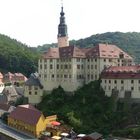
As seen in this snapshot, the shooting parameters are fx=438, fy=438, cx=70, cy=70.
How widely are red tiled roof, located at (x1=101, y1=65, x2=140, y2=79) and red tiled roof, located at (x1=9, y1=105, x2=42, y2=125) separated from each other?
15646mm

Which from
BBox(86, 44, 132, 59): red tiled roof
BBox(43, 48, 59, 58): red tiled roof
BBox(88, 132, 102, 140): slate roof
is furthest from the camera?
BBox(43, 48, 59, 58): red tiled roof

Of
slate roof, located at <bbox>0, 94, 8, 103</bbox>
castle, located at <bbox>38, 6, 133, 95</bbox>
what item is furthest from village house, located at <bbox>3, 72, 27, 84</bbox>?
castle, located at <bbox>38, 6, 133, 95</bbox>

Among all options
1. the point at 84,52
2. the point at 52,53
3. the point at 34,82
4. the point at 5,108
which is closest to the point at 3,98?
the point at 5,108

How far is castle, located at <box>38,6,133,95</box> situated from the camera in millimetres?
90188

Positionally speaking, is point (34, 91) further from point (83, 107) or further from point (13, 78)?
point (13, 78)

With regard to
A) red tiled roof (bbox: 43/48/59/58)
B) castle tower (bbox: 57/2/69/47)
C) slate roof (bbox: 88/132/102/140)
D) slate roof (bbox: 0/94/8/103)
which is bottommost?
slate roof (bbox: 88/132/102/140)

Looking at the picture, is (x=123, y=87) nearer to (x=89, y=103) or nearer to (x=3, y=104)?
(x=89, y=103)

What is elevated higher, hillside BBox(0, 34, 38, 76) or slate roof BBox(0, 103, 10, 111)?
hillside BBox(0, 34, 38, 76)

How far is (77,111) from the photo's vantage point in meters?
83.4

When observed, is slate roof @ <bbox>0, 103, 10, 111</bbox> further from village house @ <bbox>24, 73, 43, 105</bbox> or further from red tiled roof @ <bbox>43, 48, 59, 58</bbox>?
red tiled roof @ <bbox>43, 48, 59, 58</bbox>

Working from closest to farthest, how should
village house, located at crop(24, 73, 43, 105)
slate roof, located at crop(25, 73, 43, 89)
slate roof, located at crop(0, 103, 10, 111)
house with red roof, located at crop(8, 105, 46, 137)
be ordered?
Result: house with red roof, located at crop(8, 105, 46, 137), village house, located at crop(24, 73, 43, 105), slate roof, located at crop(25, 73, 43, 89), slate roof, located at crop(0, 103, 10, 111)

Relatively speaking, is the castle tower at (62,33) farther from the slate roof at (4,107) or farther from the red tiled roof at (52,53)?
the slate roof at (4,107)

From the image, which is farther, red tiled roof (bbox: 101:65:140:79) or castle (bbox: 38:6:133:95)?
castle (bbox: 38:6:133:95)

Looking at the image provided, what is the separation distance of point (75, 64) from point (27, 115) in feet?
51.1
